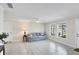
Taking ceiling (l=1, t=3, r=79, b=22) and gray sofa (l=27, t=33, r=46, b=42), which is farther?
gray sofa (l=27, t=33, r=46, b=42)

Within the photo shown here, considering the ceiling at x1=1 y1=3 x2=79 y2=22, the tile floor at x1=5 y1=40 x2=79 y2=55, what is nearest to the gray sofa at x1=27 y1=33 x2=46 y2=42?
the tile floor at x1=5 y1=40 x2=79 y2=55

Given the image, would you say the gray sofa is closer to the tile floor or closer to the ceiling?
the tile floor

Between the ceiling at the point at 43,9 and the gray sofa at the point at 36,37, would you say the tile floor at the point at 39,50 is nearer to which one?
the ceiling at the point at 43,9

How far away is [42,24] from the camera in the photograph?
12.2 metres

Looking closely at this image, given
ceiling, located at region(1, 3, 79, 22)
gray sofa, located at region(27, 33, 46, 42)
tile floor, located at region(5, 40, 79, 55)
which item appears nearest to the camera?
ceiling, located at region(1, 3, 79, 22)

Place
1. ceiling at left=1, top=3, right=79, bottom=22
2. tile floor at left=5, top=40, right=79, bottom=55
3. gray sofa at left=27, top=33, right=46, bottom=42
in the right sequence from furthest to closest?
1. gray sofa at left=27, top=33, right=46, bottom=42
2. tile floor at left=5, top=40, right=79, bottom=55
3. ceiling at left=1, top=3, right=79, bottom=22

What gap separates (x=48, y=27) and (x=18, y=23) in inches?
121

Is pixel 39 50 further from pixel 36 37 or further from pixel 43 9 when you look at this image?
pixel 36 37

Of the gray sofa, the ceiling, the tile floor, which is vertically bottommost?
the tile floor

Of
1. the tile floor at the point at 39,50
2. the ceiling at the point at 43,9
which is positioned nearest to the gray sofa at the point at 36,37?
the tile floor at the point at 39,50

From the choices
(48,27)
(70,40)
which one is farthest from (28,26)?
(70,40)

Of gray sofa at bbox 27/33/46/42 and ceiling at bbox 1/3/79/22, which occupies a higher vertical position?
ceiling at bbox 1/3/79/22

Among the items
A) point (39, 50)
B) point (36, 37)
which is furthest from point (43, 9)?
point (36, 37)
